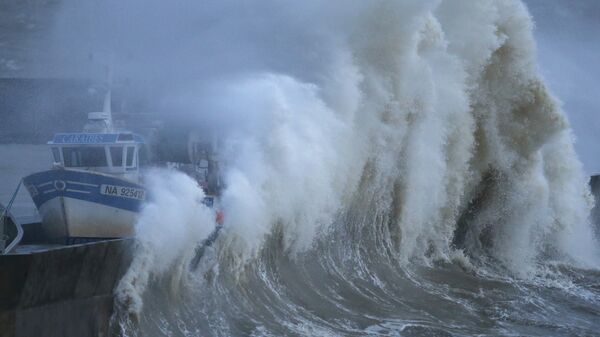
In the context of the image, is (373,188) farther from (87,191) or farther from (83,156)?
(87,191)

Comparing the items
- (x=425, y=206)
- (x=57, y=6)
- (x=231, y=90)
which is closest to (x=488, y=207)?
(x=425, y=206)

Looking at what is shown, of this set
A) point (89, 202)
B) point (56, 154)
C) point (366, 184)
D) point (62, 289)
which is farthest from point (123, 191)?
point (366, 184)

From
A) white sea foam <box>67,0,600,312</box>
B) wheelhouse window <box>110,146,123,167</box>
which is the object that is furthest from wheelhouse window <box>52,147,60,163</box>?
white sea foam <box>67,0,600,312</box>

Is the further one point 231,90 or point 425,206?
point 425,206

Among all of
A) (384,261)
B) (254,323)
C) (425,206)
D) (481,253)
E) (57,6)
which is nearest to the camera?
(254,323)

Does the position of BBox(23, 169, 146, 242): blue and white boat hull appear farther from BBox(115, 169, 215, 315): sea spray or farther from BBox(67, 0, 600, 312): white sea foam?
BBox(67, 0, 600, 312): white sea foam

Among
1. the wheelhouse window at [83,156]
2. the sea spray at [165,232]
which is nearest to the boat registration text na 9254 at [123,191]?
the sea spray at [165,232]

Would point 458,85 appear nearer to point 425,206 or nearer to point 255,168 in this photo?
point 425,206

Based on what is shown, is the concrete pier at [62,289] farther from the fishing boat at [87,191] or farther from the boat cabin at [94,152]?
the boat cabin at [94,152]
